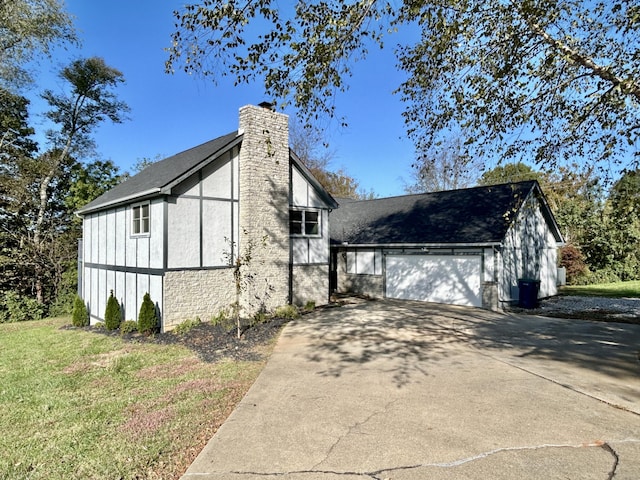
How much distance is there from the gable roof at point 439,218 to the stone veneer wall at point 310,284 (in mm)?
3863

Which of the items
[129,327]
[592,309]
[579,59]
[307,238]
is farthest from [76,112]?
[592,309]

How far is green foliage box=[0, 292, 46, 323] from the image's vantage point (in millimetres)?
17094

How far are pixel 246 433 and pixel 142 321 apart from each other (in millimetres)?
7277

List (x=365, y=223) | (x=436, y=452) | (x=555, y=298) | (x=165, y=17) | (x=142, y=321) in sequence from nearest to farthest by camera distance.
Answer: (x=436, y=452), (x=165, y=17), (x=142, y=321), (x=555, y=298), (x=365, y=223)

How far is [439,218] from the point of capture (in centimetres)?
1686

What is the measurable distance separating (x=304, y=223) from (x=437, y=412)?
1018 centimetres

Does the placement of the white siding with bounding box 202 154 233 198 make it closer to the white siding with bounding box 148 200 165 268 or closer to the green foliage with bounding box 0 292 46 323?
the white siding with bounding box 148 200 165 268

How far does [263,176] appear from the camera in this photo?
41.3ft

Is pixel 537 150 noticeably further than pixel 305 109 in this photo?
Yes

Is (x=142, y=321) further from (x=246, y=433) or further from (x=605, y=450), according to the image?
(x=605, y=450)

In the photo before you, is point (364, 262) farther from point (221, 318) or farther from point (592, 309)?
point (592, 309)

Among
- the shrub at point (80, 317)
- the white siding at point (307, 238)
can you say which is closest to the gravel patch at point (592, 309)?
the white siding at point (307, 238)

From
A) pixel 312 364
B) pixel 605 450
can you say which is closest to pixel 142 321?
pixel 312 364

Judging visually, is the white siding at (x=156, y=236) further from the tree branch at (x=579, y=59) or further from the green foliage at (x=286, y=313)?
the tree branch at (x=579, y=59)
